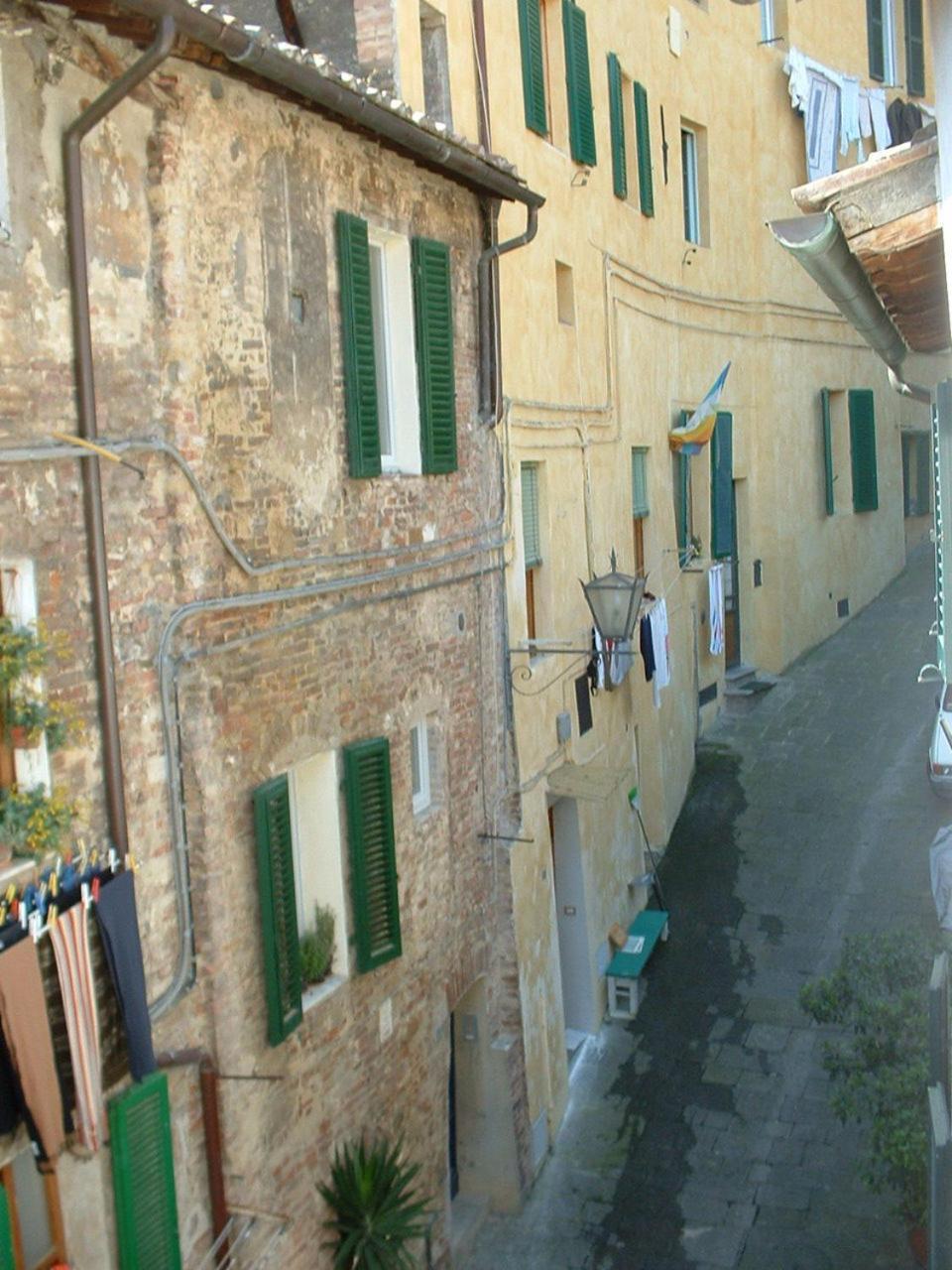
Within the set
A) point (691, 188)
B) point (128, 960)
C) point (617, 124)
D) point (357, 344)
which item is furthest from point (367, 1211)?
point (691, 188)

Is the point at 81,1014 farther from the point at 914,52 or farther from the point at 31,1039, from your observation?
the point at 914,52

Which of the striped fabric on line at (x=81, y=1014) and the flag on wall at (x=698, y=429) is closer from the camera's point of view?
the striped fabric on line at (x=81, y=1014)

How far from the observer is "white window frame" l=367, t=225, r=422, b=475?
396 inches

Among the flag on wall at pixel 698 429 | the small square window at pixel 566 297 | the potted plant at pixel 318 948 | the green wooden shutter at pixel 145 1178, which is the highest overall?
the small square window at pixel 566 297

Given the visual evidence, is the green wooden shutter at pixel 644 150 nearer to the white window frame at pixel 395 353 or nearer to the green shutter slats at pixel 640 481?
the green shutter slats at pixel 640 481

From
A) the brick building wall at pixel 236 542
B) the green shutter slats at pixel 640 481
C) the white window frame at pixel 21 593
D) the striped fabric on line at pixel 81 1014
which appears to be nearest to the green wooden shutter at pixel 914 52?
the green shutter slats at pixel 640 481

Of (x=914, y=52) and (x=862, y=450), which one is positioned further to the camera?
(x=914, y=52)

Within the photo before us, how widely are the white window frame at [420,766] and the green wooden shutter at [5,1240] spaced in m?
4.77

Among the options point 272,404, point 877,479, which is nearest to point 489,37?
point 272,404

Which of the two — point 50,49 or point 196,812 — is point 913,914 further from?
point 50,49

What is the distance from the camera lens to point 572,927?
14555 mm

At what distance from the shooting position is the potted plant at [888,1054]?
9922mm

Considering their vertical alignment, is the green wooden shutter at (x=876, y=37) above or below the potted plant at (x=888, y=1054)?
above

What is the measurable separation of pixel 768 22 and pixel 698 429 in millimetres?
8128
